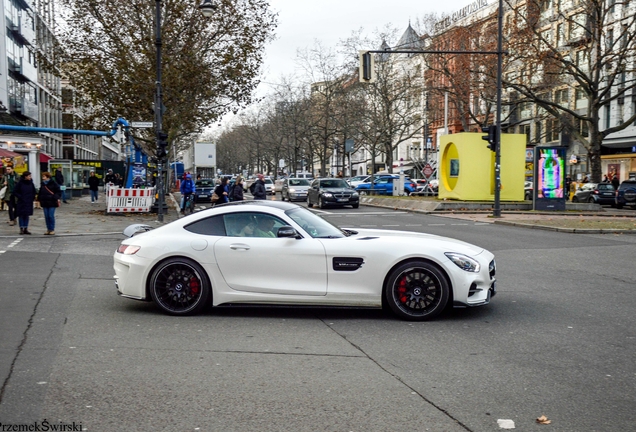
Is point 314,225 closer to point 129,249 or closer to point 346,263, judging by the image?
point 346,263

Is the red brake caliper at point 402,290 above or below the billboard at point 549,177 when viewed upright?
below

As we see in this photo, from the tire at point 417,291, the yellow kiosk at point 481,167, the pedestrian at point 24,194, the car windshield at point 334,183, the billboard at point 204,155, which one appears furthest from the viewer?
the billboard at point 204,155

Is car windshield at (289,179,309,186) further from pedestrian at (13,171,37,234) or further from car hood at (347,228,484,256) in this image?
car hood at (347,228,484,256)

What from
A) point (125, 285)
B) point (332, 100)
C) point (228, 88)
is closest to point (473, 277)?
point (125, 285)

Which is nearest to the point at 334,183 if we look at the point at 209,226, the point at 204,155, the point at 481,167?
the point at 481,167

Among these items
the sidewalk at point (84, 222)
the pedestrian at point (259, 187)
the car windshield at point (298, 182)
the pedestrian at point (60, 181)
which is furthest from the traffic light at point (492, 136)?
the pedestrian at point (60, 181)

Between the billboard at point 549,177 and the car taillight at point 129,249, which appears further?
the billboard at point 549,177

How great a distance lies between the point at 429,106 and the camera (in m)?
52.7

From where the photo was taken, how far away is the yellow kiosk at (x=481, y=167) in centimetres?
3116

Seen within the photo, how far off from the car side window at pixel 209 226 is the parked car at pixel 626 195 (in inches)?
1233

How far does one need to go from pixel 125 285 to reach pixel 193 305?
2.90 ft

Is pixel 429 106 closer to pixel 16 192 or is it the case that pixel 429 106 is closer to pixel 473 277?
pixel 16 192

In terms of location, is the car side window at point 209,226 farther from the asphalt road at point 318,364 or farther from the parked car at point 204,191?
the parked car at point 204,191

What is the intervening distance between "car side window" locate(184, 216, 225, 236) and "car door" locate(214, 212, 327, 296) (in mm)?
191
